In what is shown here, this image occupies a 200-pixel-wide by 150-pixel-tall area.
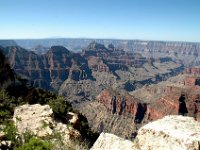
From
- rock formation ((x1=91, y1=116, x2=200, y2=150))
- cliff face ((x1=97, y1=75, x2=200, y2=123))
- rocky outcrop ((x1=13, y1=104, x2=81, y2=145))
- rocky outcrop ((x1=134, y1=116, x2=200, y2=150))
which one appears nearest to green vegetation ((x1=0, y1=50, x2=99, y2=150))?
rocky outcrop ((x1=13, y1=104, x2=81, y2=145))

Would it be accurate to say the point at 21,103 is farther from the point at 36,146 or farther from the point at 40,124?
the point at 36,146

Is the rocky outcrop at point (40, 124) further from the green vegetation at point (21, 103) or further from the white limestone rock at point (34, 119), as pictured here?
the green vegetation at point (21, 103)

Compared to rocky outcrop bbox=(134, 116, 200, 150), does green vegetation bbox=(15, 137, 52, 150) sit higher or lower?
lower

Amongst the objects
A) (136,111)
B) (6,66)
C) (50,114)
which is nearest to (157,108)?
(136,111)

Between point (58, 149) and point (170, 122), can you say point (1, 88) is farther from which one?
point (170, 122)

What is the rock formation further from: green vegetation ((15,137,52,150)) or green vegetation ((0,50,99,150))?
green vegetation ((15,137,52,150))

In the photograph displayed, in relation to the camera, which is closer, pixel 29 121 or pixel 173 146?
pixel 173 146

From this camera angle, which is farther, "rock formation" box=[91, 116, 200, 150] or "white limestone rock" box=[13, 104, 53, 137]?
"white limestone rock" box=[13, 104, 53, 137]
